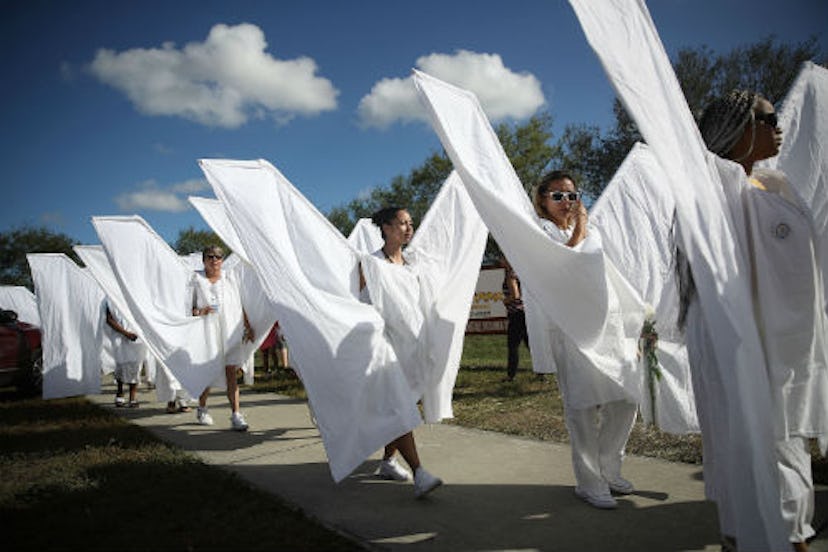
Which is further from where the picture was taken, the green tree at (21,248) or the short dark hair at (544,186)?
the green tree at (21,248)

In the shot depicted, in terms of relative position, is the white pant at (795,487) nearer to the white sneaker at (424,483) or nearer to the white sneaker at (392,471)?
the white sneaker at (424,483)

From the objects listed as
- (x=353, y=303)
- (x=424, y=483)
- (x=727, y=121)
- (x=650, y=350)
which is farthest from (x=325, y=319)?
(x=727, y=121)

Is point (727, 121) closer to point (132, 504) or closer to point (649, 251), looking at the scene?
point (649, 251)

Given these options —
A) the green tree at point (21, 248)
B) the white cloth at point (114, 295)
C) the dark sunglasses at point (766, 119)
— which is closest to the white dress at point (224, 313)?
the white cloth at point (114, 295)

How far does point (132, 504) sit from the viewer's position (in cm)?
370

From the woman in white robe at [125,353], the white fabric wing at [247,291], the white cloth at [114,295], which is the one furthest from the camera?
the woman in white robe at [125,353]

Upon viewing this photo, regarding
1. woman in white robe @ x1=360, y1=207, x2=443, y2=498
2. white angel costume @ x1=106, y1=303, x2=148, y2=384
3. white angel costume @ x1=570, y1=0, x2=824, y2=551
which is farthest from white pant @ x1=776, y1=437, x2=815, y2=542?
white angel costume @ x1=106, y1=303, x2=148, y2=384

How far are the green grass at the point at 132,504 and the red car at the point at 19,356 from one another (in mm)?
4245

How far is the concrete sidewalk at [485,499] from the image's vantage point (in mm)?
2842

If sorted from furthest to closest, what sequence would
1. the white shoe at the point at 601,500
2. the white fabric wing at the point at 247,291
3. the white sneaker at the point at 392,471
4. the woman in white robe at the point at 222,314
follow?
the white fabric wing at the point at 247,291, the woman in white robe at the point at 222,314, the white sneaker at the point at 392,471, the white shoe at the point at 601,500

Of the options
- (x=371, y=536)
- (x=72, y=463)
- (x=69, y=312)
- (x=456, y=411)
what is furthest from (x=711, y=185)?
(x=69, y=312)

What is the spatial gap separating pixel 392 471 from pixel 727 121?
10.6 ft

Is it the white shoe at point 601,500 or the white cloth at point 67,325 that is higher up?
the white cloth at point 67,325

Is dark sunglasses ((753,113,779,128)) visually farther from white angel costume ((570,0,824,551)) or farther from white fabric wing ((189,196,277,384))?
white fabric wing ((189,196,277,384))
